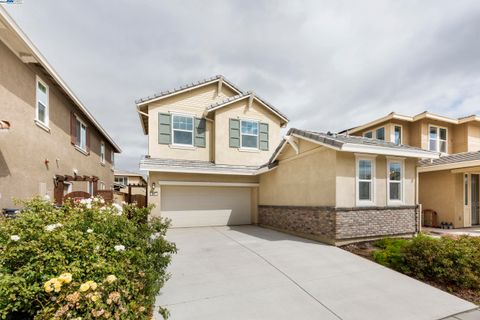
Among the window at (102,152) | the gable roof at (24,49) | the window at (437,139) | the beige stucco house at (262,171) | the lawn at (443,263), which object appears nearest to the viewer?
the lawn at (443,263)

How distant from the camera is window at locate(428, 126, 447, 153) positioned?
50.1 ft

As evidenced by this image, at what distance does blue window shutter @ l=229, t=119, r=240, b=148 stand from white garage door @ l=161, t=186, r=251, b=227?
8.44ft

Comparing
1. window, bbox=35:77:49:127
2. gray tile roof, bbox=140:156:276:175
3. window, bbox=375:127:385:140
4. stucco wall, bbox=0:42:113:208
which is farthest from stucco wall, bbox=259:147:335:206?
window, bbox=35:77:49:127

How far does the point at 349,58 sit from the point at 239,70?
6.37 meters

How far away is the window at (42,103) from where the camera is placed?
8195mm

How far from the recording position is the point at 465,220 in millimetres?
11633

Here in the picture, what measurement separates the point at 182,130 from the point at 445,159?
13893mm

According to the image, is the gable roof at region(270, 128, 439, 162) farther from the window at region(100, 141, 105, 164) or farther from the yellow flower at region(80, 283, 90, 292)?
the window at region(100, 141, 105, 164)

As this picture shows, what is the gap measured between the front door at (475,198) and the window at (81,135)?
838 inches

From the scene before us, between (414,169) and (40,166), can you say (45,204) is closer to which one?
(40,166)

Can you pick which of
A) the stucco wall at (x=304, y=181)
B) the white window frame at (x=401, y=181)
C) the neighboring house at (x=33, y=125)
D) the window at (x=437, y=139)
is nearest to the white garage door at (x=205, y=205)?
the stucco wall at (x=304, y=181)

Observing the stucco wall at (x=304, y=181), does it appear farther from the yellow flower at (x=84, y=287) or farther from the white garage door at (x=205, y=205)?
the yellow flower at (x=84, y=287)

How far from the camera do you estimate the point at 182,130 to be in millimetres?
12523

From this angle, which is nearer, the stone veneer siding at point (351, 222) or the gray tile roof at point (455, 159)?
the stone veneer siding at point (351, 222)
